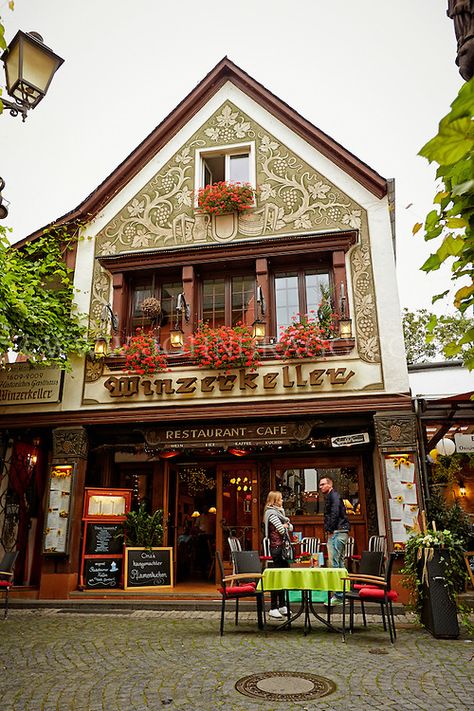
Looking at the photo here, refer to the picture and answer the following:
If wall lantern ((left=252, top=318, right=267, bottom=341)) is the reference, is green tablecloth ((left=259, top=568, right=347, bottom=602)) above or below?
below

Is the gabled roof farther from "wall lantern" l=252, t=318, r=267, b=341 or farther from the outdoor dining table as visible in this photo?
the outdoor dining table

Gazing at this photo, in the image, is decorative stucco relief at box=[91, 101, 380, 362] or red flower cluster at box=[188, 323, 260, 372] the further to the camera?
decorative stucco relief at box=[91, 101, 380, 362]

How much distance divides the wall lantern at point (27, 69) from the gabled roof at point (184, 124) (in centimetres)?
848

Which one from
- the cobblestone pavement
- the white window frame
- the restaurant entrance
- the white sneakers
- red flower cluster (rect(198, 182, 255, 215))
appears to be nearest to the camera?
the cobblestone pavement

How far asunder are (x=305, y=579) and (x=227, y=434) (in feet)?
13.6

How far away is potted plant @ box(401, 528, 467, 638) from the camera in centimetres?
674

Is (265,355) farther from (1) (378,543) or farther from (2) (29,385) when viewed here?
(2) (29,385)

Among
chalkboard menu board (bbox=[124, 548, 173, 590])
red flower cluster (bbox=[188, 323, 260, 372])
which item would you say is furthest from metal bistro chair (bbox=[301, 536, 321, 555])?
red flower cluster (bbox=[188, 323, 260, 372])

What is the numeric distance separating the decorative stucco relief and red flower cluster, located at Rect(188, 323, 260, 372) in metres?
2.10

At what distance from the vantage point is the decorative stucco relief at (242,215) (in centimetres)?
1141

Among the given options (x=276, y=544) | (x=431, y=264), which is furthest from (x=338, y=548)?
(x=431, y=264)

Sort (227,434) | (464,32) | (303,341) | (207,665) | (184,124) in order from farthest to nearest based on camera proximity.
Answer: (184,124)
(227,434)
(303,341)
(207,665)
(464,32)

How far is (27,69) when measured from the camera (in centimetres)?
420

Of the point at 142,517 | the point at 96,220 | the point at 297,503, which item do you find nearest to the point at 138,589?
the point at 142,517
